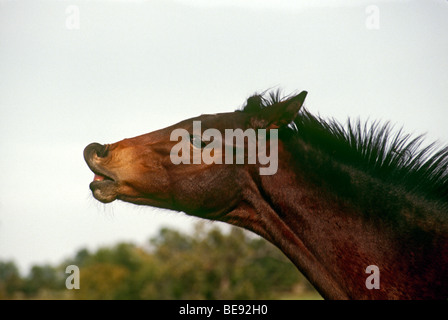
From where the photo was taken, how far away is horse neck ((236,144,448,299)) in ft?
14.9

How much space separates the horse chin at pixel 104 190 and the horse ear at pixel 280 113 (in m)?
1.65

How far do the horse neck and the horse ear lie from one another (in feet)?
1.14

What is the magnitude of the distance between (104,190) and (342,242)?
8.25ft

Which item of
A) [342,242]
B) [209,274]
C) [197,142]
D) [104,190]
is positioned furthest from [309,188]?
[209,274]

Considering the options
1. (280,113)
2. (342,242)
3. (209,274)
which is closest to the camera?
(342,242)

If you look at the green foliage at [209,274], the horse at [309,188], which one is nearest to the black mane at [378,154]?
the horse at [309,188]

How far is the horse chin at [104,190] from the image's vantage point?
532 cm

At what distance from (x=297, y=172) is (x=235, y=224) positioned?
94cm

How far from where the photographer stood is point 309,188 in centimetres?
499

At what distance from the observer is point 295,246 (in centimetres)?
498

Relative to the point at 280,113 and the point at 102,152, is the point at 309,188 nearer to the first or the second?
the point at 280,113

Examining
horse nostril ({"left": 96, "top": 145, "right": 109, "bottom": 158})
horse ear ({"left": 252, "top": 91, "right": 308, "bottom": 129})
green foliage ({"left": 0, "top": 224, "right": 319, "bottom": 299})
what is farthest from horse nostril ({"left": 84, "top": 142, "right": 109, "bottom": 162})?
green foliage ({"left": 0, "top": 224, "right": 319, "bottom": 299})
